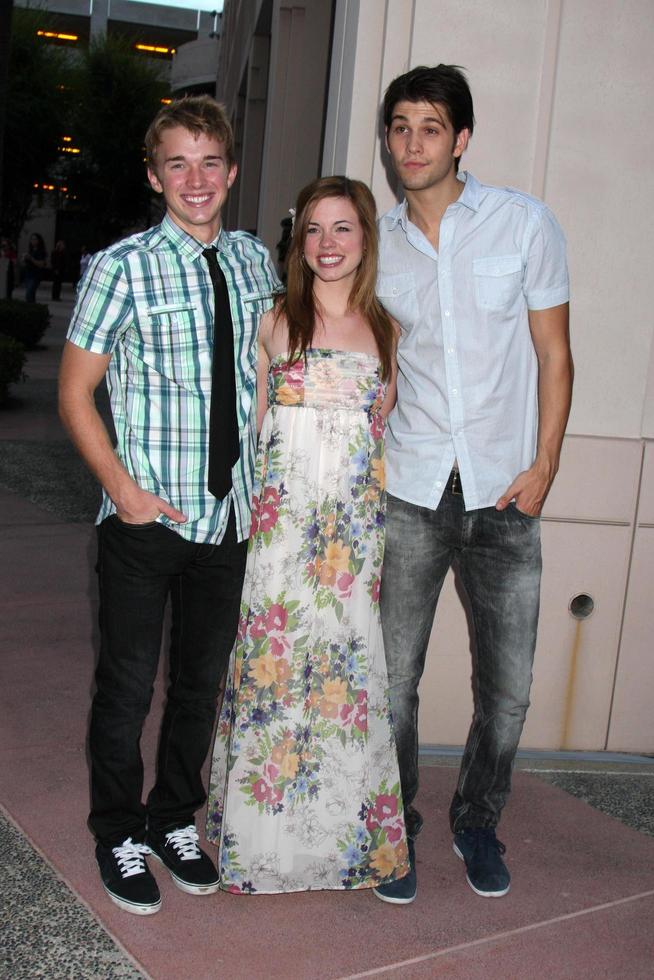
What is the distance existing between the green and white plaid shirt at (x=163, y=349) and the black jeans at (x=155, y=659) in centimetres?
10

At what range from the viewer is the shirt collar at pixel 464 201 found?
10.5 feet

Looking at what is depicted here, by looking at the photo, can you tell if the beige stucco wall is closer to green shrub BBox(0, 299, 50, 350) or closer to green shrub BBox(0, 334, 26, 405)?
green shrub BBox(0, 334, 26, 405)

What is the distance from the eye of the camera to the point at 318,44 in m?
8.62

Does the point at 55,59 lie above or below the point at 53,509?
above

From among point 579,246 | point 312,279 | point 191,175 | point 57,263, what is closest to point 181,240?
point 191,175

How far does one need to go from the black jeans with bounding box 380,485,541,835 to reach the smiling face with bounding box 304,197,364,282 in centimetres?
71

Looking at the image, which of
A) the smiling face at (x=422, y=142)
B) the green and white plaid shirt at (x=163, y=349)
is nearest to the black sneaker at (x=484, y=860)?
the green and white plaid shirt at (x=163, y=349)

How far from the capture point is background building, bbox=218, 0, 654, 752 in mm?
4004

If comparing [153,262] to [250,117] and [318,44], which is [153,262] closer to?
[318,44]

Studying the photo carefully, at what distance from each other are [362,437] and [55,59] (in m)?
40.4

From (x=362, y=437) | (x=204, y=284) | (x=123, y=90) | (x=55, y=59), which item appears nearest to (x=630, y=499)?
(x=362, y=437)

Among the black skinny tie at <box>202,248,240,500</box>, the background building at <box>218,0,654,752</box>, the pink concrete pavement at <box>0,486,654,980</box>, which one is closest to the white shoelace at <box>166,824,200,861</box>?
the pink concrete pavement at <box>0,486,654,980</box>

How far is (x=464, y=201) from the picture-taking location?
319cm

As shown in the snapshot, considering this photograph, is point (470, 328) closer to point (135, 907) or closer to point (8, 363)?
point (135, 907)
